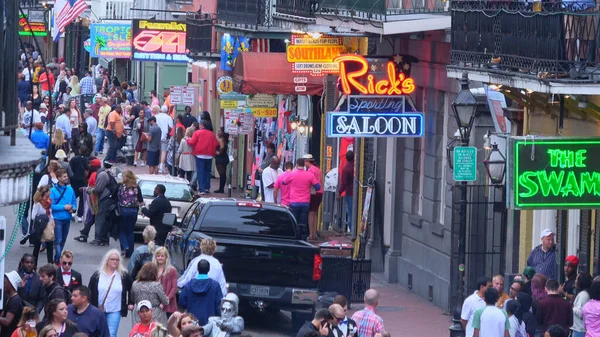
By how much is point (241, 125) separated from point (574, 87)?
803 inches

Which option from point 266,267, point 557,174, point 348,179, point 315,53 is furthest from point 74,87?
point 557,174

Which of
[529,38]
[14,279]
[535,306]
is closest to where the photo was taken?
[14,279]

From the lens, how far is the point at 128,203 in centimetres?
2444

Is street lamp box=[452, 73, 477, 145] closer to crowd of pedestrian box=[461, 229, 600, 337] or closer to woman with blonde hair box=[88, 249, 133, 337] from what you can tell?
crowd of pedestrian box=[461, 229, 600, 337]

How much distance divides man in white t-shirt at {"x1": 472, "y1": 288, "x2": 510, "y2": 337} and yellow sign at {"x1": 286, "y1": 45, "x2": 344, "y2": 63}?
39.8 feet

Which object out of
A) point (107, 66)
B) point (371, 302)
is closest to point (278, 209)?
point (371, 302)

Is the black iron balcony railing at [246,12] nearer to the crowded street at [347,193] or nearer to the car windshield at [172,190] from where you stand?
the crowded street at [347,193]

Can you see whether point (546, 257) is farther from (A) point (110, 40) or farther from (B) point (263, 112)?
(A) point (110, 40)

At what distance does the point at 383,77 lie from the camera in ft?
76.8

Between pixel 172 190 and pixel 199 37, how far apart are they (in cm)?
1213

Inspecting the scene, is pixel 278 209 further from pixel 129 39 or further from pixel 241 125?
pixel 129 39

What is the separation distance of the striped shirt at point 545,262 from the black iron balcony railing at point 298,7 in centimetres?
767

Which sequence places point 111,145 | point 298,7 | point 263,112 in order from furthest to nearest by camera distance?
point 111,145 → point 263,112 → point 298,7

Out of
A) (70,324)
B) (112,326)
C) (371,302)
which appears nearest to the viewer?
(70,324)
